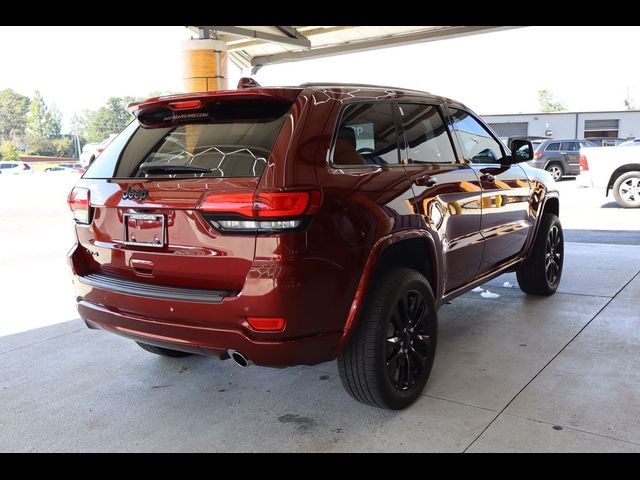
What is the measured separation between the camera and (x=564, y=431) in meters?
2.82

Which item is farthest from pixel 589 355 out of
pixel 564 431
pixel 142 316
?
pixel 142 316

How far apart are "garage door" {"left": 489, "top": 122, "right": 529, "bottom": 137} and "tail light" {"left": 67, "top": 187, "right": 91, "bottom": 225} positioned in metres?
39.2

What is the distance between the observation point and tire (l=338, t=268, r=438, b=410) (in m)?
2.86

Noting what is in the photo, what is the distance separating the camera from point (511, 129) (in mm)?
39938

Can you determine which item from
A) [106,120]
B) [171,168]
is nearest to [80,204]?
[171,168]

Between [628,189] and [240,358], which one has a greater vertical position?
[240,358]

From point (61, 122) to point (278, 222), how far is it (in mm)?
64974

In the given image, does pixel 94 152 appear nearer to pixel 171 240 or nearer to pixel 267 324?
pixel 171 240

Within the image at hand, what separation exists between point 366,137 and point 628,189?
10425mm

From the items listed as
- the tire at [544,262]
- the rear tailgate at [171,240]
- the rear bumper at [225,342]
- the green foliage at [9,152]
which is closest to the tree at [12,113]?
the green foliage at [9,152]

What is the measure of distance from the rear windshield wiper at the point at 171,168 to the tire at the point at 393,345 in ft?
3.52

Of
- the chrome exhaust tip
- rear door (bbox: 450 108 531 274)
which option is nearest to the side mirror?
rear door (bbox: 450 108 531 274)

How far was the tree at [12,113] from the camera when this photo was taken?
5238cm

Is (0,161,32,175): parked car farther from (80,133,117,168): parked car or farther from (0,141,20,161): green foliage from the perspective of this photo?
(80,133,117,168): parked car
